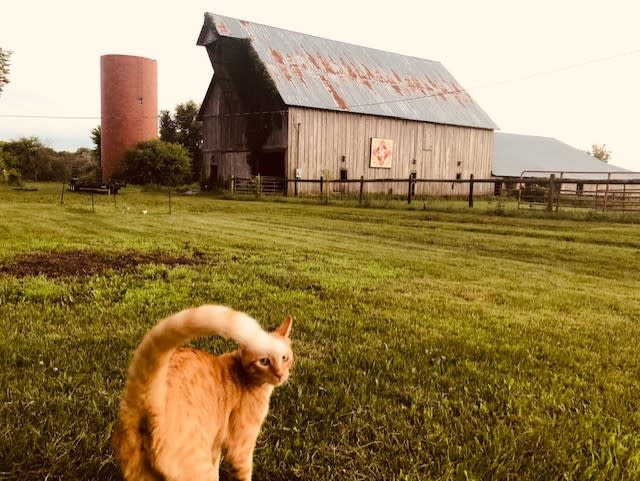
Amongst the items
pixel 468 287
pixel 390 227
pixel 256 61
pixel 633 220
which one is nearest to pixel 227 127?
pixel 256 61

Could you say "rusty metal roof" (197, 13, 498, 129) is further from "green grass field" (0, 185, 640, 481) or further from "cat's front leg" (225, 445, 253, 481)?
"cat's front leg" (225, 445, 253, 481)

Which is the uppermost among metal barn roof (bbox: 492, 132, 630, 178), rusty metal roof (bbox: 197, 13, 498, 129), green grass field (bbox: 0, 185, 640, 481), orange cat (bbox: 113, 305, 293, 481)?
rusty metal roof (bbox: 197, 13, 498, 129)

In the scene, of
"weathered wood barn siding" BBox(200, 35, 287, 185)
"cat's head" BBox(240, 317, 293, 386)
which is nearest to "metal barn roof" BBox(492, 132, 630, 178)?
"weathered wood barn siding" BBox(200, 35, 287, 185)

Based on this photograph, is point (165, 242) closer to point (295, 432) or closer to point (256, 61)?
point (295, 432)

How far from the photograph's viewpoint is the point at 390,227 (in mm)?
13828

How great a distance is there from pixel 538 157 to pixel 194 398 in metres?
54.8

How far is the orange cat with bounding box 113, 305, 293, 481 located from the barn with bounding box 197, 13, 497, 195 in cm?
2474

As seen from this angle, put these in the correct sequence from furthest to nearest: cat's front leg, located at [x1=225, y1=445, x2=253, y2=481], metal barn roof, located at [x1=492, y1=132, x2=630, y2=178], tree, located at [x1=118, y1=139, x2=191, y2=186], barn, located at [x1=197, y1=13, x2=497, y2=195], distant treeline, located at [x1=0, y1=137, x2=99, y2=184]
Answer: metal barn roof, located at [x1=492, y1=132, x2=630, y2=178], distant treeline, located at [x1=0, y1=137, x2=99, y2=184], tree, located at [x1=118, y1=139, x2=191, y2=186], barn, located at [x1=197, y1=13, x2=497, y2=195], cat's front leg, located at [x1=225, y1=445, x2=253, y2=481]

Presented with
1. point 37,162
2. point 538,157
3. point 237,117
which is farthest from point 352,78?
point 37,162

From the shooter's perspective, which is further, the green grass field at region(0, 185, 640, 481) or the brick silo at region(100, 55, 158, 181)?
the brick silo at region(100, 55, 158, 181)

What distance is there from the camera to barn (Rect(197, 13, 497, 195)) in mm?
29594

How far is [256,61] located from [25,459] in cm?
2946

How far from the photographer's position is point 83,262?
7016 mm

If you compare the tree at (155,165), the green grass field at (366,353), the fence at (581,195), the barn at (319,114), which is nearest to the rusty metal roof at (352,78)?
the barn at (319,114)
